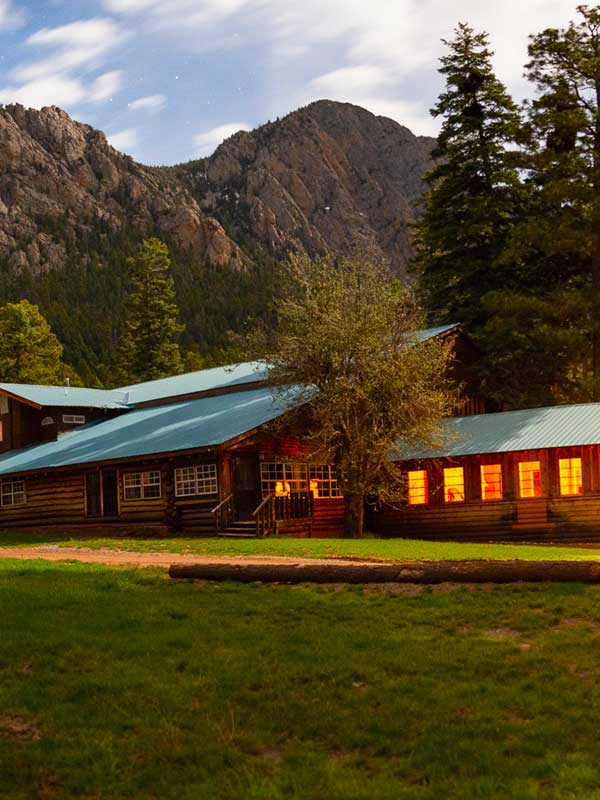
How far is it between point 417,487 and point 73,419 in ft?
58.1

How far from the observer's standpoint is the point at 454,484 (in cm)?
3588

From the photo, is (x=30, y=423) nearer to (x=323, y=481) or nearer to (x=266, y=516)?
(x=323, y=481)

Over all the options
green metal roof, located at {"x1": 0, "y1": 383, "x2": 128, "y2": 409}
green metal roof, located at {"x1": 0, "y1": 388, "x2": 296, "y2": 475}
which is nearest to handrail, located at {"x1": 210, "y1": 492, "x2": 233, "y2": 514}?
green metal roof, located at {"x1": 0, "y1": 388, "x2": 296, "y2": 475}

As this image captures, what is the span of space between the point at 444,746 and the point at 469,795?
3.39 ft

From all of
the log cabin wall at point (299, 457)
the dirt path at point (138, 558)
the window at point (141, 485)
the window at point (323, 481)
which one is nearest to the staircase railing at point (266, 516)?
the log cabin wall at point (299, 457)

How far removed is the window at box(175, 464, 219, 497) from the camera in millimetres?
34719

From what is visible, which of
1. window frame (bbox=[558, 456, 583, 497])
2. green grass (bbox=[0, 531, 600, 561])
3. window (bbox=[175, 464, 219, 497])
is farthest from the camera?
window (bbox=[175, 464, 219, 497])

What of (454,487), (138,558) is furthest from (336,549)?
(454,487)

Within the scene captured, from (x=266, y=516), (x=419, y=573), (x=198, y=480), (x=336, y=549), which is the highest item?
(x=198, y=480)

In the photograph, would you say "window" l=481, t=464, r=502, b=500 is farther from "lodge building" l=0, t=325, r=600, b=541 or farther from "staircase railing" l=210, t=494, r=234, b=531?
"staircase railing" l=210, t=494, r=234, b=531

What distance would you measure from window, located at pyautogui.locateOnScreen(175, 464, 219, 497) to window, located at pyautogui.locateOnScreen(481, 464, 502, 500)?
9956 millimetres

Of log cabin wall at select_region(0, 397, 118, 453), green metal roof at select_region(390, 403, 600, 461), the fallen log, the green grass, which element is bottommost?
the green grass

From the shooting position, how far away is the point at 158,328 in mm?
89812

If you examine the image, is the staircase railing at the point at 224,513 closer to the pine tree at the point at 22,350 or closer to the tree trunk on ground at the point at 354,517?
the tree trunk on ground at the point at 354,517
